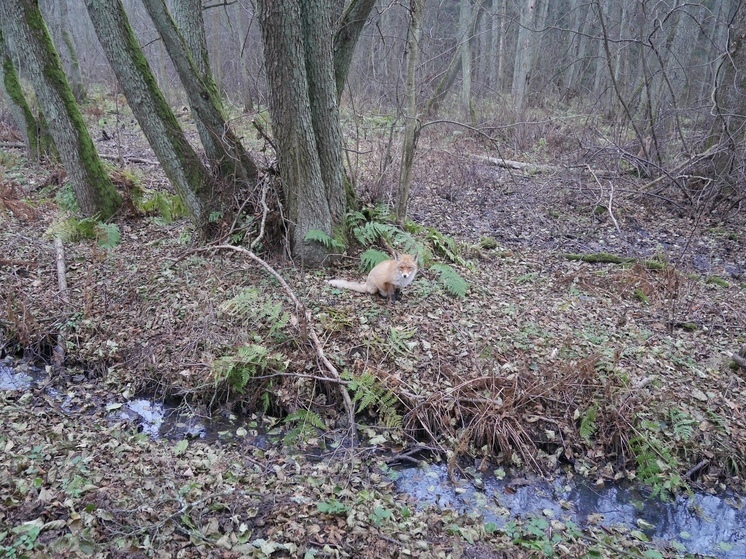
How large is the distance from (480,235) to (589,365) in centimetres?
414

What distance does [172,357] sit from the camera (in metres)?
5.71

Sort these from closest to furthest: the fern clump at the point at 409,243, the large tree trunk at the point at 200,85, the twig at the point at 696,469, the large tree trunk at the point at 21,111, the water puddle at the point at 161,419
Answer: the twig at the point at 696,469 < the water puddle at the point at 161,419 < the large tree trunk at the point at 200,85 < the fern clump at the point at 409,243 < the large tree trunk at the point at 21,111

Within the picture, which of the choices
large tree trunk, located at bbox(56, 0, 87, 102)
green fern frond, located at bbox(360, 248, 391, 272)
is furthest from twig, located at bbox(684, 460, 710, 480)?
large tree trunk, located at bbox(56, 0, 87, 102)

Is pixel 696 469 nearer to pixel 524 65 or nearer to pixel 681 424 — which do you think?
pixel 681 424

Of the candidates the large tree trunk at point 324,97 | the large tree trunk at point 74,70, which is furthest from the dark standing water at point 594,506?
the large tree trunk at point 74,70

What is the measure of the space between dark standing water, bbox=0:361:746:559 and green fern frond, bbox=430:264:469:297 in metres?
2.42

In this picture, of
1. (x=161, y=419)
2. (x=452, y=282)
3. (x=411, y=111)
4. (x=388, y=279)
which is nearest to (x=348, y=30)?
(x=411, y=111)

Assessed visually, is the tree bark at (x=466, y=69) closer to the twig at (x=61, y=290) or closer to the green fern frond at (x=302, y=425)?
the twig at (x=61, y=290)

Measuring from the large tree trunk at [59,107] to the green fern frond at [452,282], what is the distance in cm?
577

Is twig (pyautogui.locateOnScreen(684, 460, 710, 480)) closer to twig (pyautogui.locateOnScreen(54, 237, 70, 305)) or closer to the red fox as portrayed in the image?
the red fox

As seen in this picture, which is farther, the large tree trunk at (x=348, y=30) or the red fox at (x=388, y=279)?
the large tree trunk at (x=348, y=30)

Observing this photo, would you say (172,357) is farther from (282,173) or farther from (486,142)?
(486,142)

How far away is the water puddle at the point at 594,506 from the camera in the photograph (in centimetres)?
415

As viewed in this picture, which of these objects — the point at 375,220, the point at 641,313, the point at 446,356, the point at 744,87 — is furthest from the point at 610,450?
the point at 744,87
